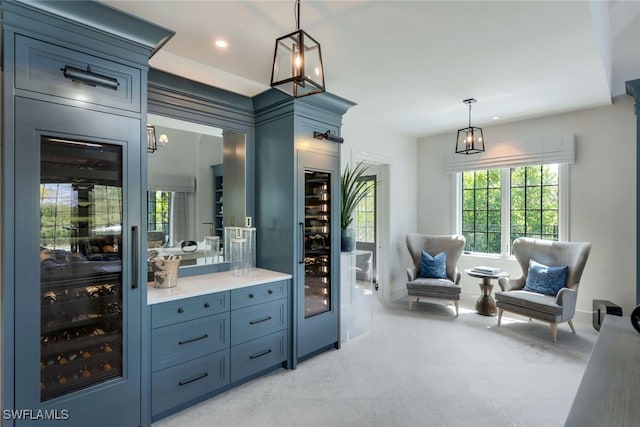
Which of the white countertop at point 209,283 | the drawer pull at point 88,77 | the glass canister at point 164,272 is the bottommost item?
the white countertop at point 209,283

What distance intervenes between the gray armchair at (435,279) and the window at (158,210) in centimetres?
338

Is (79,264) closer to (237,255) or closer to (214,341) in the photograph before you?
(214,341)

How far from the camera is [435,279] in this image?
15.5 ft

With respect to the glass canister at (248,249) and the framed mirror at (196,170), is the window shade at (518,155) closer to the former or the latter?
the framed mirror at (196,170)

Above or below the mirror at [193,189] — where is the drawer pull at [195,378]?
below

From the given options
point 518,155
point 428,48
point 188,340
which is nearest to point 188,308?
point 188,340

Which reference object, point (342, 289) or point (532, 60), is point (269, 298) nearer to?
point (342, 289)

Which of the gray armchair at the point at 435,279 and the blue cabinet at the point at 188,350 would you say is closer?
the blue cabinet at the point at 188,350

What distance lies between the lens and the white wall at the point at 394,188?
4691 millimetres

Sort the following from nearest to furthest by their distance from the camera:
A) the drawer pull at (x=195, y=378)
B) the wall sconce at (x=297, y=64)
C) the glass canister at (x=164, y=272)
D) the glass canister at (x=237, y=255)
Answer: the wall sconce at (x=297, y=64) → the drawer pull at (x=195, y=378) → the glass canister at (x=164, y=272) → the glass canister at (x=237, y=255)

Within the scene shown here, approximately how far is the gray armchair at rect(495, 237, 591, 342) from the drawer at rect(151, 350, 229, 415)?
3.37m

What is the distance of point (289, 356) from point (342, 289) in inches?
43.4

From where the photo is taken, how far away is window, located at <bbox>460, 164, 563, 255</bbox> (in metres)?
4.54

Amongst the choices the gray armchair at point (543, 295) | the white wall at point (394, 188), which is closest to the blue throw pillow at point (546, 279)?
the gray armchair at point (543, 295)
